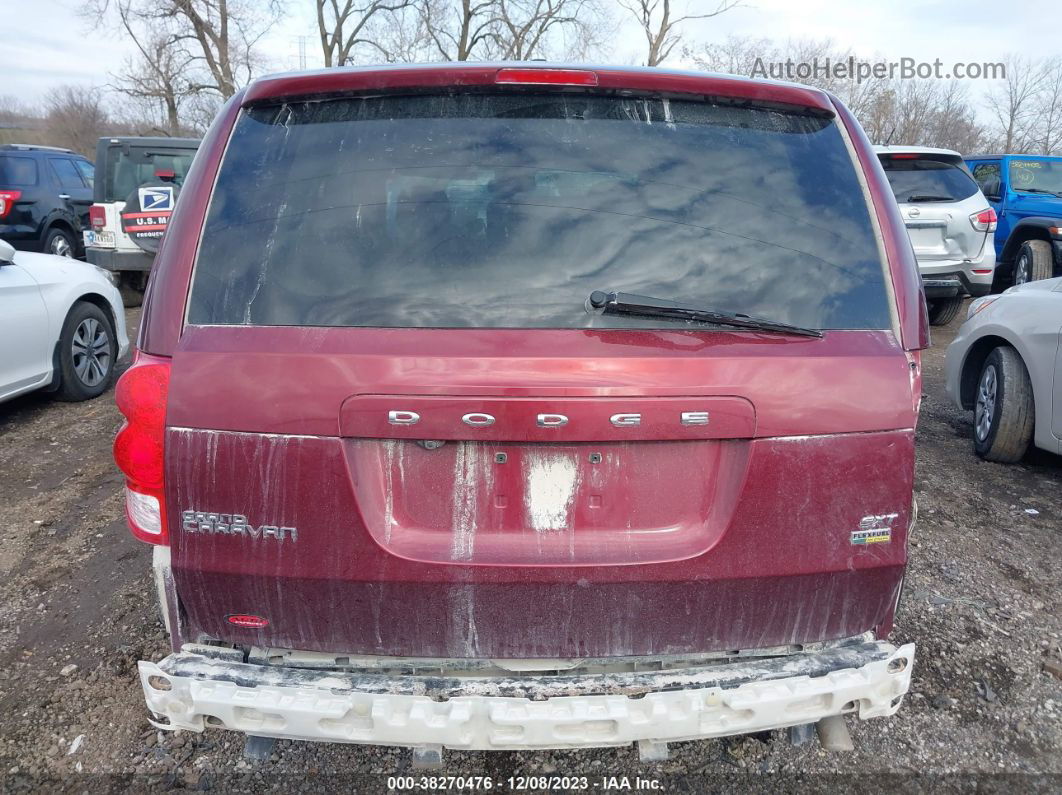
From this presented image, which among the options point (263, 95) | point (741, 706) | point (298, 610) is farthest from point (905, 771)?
point (263, 95)

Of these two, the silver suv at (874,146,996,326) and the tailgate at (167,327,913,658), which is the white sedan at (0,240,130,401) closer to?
the tailgate at (167,327,913,658)

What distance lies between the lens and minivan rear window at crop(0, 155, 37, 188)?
11562 millimetres

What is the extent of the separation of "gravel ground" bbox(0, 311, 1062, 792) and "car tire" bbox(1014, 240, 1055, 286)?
20.8ft

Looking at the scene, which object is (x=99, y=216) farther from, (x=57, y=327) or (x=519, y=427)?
(x=519, y=427)

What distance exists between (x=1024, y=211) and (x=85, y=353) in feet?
39.1

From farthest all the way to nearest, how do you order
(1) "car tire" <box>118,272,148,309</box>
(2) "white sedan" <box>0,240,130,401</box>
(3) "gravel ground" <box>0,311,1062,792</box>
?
(1) "car tire" <box>118,272,148,309</box> → (2) "white sedan" <box>0,240,130,401</box> → (3) "gravel ground" <box>0,311,1062,792</box>

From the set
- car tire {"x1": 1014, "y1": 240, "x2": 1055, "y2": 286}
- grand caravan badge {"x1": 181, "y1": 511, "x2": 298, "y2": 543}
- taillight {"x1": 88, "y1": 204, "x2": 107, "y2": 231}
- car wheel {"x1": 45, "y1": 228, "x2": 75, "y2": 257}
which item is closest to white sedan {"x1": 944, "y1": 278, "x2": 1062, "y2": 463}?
grand caravan badge {"x1": 181, "y1": 511, "x2": 298, "y2": 543}

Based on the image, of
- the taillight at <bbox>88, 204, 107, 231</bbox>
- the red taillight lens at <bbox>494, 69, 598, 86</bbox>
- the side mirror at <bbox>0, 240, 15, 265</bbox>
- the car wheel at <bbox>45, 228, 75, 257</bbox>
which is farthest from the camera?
the car wheel at <bbox>45, 228, 75, 257</bbox>


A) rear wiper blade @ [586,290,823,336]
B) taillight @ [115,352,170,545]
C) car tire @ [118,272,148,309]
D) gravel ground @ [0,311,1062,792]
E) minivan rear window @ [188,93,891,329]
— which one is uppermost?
minivan rear window @ [188,93,891,329]

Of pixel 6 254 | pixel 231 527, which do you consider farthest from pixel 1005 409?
pixel 6 254

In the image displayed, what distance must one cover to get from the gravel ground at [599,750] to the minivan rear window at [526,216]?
150 centimetres

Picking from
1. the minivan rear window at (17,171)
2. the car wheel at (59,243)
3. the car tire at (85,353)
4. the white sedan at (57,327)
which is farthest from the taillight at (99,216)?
the car tire at (85,353)

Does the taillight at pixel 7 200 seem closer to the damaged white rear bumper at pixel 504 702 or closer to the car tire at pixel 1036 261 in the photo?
the damaged white rear bumper at pixel 504 702

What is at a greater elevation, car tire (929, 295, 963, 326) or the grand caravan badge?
the grand caravan badge
